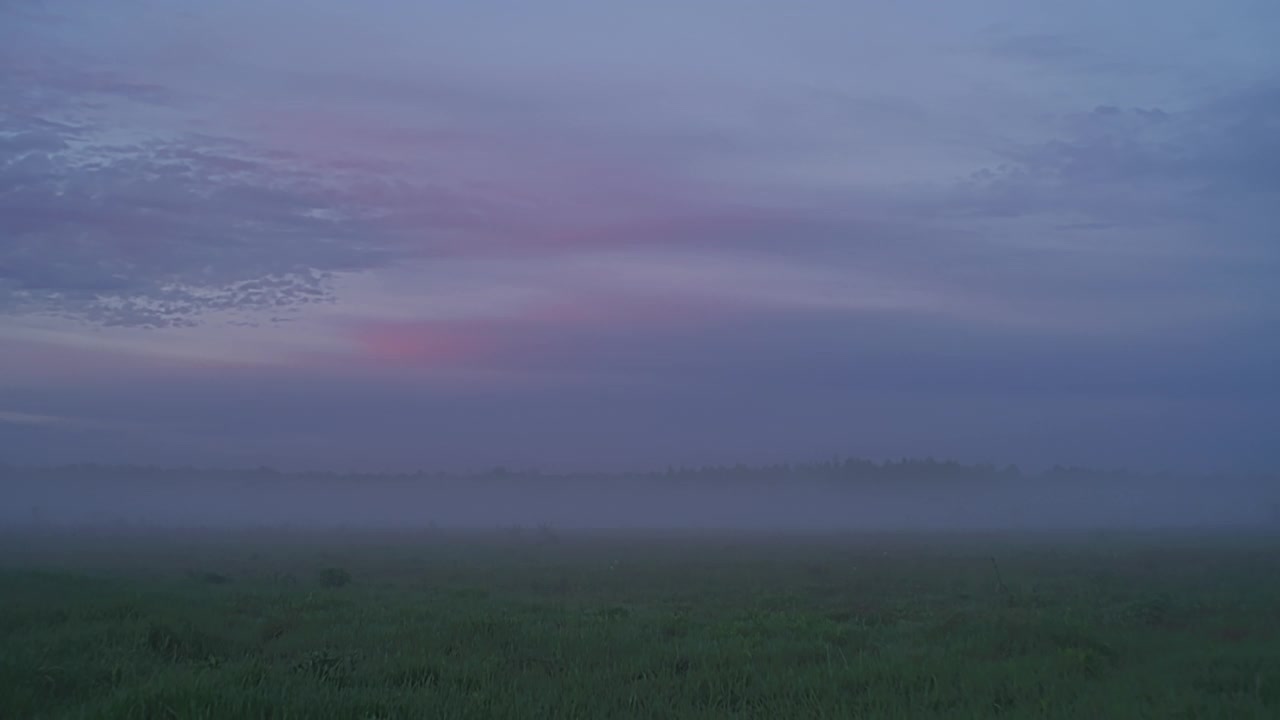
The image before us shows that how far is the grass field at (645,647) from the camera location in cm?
1024

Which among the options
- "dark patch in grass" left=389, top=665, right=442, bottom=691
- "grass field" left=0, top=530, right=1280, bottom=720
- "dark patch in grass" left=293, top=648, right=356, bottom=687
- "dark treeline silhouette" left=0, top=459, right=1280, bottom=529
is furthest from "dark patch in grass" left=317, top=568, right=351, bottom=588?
"dark treeline silhouette" left=0, top=459, right=1280, bottom=529

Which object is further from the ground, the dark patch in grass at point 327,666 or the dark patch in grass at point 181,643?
the dark patch in grass at point 327,666

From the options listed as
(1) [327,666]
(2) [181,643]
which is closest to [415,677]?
(1) [327,666]

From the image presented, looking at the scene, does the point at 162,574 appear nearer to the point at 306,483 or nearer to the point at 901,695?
the point at 901,695

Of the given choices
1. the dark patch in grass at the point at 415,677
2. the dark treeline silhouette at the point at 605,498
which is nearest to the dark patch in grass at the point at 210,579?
the dark patch in grass at the point at 415,677

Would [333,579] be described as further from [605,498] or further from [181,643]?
[605,498]

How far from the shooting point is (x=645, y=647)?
14141mm

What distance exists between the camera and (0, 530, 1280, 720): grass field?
10.2 meters

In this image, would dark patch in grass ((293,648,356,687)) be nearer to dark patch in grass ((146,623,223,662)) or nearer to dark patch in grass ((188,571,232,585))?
dark patch in grass ((146,623,223,662))

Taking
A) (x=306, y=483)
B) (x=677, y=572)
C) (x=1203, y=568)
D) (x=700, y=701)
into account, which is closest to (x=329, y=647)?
(x=700, y=701)

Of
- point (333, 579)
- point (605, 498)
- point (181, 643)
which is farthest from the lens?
point (605, 498)

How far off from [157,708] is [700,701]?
580 cm

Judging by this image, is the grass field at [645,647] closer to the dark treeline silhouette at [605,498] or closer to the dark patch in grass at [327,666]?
the dark patch in grass at [327,666]

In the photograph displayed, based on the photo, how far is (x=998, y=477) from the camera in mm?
156500
